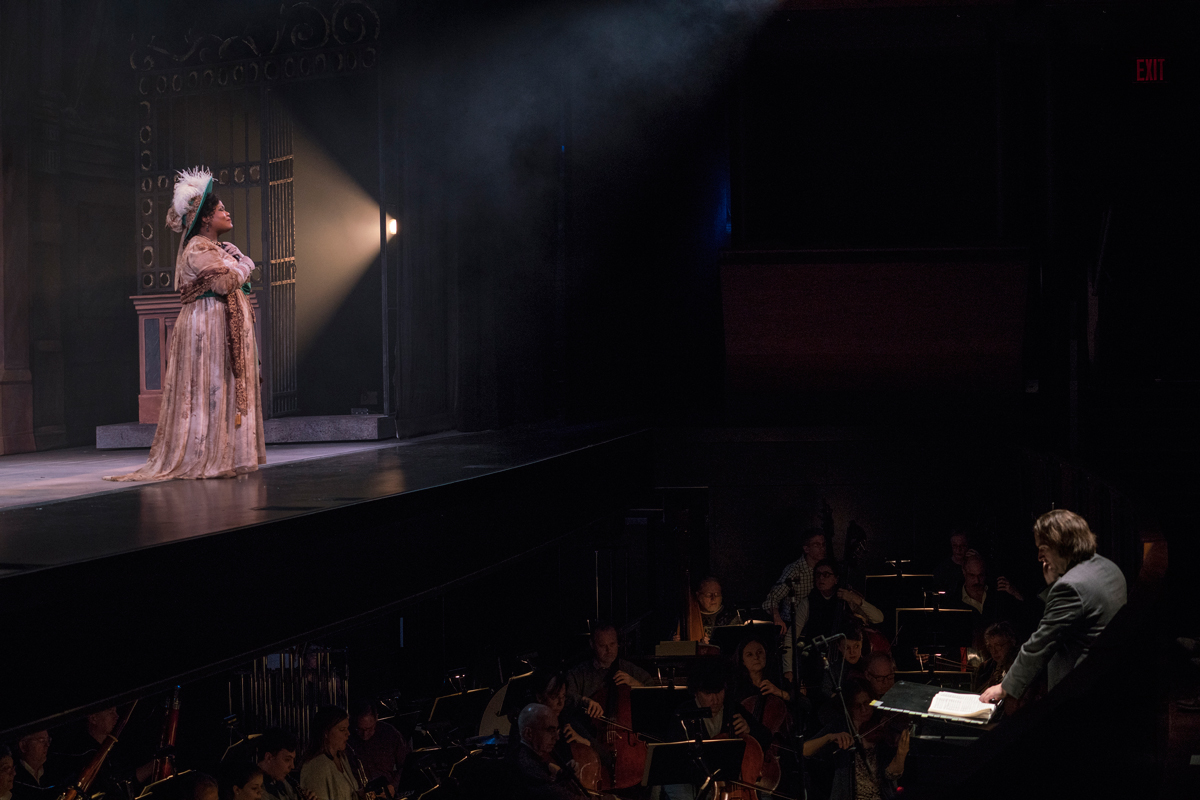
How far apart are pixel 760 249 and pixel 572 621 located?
3.28m

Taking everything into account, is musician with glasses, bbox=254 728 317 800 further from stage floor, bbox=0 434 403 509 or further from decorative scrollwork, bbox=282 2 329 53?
decorative scrollwork, bbox=282 2 329 53

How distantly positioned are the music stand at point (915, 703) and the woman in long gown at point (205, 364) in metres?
3.36

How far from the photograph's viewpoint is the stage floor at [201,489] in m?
3.11

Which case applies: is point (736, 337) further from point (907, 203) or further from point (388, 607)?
point (388, 607)

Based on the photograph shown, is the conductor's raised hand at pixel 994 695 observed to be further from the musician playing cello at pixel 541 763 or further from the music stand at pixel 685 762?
the musician playing cello at pixel 541 763

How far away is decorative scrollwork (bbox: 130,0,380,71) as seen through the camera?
8.64m

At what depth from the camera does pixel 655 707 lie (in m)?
5.24

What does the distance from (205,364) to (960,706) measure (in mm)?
3817

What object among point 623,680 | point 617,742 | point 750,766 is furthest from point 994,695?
point 623,680

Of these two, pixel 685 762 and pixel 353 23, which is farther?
pixel 353 23

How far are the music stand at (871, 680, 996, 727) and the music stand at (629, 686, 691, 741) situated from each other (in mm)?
2058

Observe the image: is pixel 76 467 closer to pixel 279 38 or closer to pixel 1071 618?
pixel 279 38

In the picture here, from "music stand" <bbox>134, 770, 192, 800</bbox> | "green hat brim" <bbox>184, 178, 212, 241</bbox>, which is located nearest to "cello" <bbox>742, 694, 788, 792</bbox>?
"music stand" <bbox>134, 770, 192, 800</bbox>

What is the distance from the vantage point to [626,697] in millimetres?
6062
